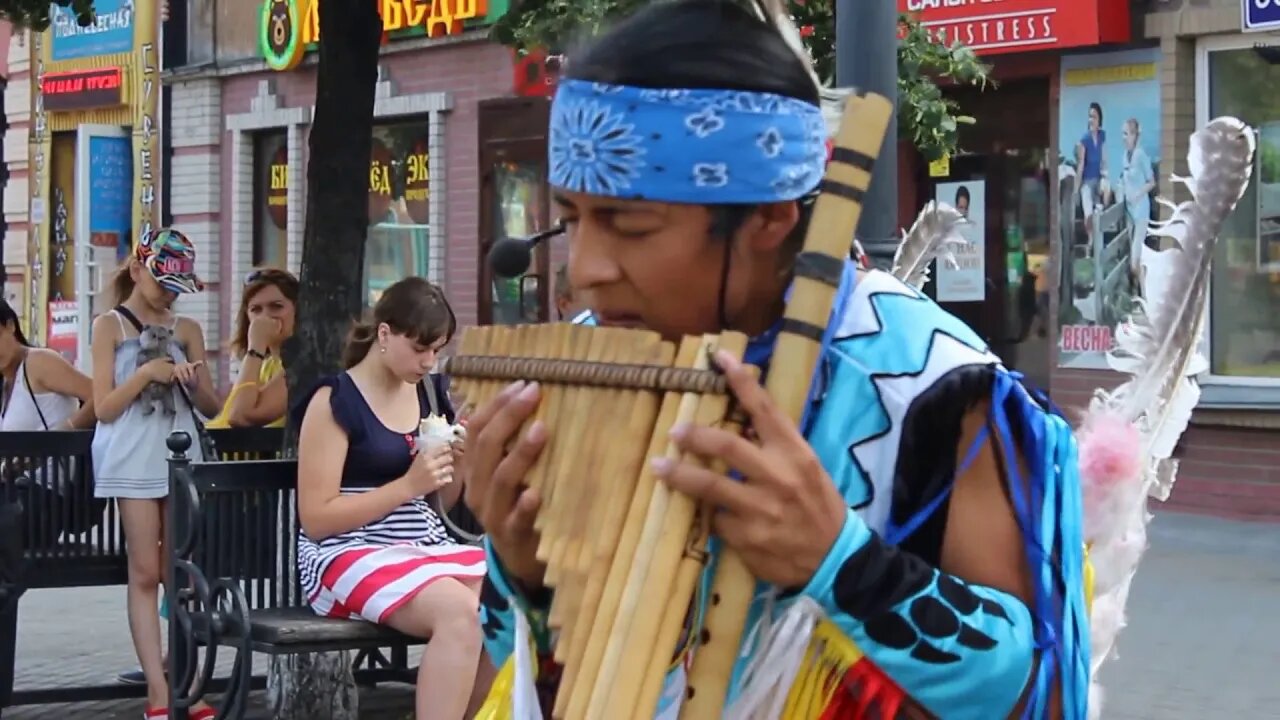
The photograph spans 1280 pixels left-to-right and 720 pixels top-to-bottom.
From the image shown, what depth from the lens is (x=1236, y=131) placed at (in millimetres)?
2863

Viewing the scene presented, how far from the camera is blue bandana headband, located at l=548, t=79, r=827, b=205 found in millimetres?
1859

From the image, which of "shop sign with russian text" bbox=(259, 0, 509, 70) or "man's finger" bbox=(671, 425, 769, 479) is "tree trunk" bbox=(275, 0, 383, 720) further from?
"shop sign with russian text" bbox=(259, 0, 509, 70)

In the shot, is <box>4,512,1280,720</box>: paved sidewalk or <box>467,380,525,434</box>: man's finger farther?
<box>4,512,1280,720</box>: paved sidewalk

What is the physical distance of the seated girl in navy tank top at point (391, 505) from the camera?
520cm

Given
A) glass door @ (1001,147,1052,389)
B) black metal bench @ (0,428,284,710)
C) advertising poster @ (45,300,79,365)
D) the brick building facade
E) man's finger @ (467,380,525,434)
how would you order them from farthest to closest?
advertising poster @ (45,300,79,365) → the brick building facade → glass door @ (1001,147,1052,389) → black metal bench @ (0,428,284,710) → man's finger @ (467,380,525,434)

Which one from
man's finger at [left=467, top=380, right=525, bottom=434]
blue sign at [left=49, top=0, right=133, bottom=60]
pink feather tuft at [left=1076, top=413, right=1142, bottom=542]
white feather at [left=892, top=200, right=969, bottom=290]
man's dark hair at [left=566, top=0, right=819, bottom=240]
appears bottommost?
pink feather tuft at [left=1076, top=413, right=1142, bottom=542]

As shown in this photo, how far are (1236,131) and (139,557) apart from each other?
461 cm

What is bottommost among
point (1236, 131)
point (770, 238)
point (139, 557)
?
point (139, 557)

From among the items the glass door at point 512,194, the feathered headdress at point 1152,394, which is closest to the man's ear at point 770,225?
the feathered headdress at point 1152,394

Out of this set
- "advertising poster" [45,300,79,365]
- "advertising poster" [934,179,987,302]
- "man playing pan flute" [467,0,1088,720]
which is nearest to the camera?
"man playing pan flute" [467,0,1088,720]

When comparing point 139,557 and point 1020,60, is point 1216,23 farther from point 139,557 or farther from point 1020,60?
point 139,557

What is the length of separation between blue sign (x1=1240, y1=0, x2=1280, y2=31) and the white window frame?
30 cm

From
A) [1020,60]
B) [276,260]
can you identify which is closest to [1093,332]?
[1020,60]

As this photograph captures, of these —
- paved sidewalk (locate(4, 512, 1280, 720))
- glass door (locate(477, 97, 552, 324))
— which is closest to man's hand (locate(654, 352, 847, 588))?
paved sidewalk (locate(4, 512, 1280, 720))
